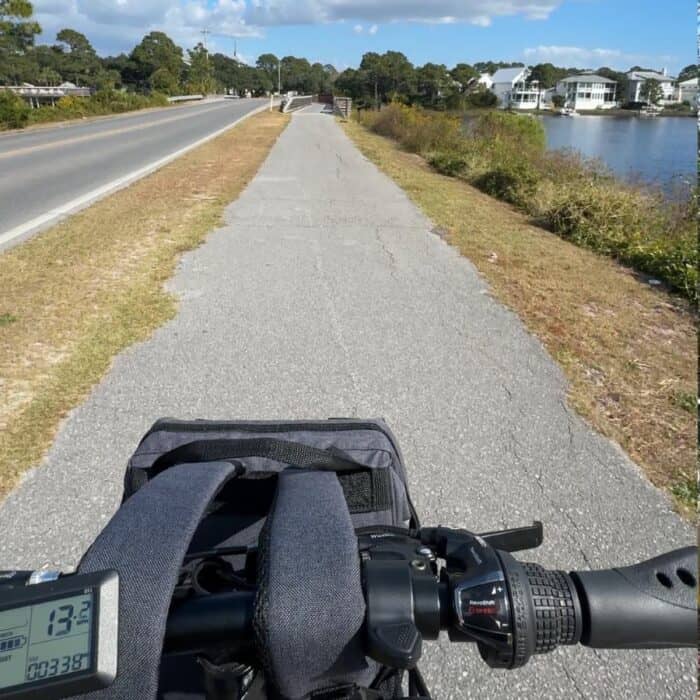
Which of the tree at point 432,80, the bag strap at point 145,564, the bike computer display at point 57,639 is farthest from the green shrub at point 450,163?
the tree at point 432,80

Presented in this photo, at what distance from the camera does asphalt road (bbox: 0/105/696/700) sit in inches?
95.2

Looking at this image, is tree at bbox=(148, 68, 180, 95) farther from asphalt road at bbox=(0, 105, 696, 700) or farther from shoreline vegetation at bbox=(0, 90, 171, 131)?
asphalt road at bbox=(0, 105, 696, 700)

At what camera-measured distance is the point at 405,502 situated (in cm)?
164

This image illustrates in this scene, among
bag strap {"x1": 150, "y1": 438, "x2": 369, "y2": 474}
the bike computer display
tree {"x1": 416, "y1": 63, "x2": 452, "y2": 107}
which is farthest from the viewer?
tree {"x1": 416, "y1": 63, "x2": 452, "y2": 107}

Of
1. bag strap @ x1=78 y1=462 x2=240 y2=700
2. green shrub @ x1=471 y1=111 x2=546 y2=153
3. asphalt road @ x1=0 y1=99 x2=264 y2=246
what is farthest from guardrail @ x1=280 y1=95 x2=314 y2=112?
bag strap @ x1=78 y1=462 x2=240 y2=700

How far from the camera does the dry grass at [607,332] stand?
11.7 feet

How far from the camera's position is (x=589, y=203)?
9.46 metres

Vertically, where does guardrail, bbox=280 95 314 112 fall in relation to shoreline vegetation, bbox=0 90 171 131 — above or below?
above

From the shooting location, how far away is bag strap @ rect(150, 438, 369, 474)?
4.62 feet

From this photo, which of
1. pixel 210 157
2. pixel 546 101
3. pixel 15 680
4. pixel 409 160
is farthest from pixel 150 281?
pixel 546 101

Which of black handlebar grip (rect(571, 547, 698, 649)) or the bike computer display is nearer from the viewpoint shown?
the bike computer display

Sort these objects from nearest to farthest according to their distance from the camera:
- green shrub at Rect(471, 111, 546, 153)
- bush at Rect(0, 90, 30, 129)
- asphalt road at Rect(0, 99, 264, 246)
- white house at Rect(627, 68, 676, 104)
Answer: white house at Rect(627, 68, 676, 104)
asphalt road at Rect(0, 99, 264, 246)
green shrub at Rect(471, 111, 546, 153)
bush at Rect(0, 90, 30, 129)

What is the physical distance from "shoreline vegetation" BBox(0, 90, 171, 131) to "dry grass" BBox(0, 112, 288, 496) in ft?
79.5

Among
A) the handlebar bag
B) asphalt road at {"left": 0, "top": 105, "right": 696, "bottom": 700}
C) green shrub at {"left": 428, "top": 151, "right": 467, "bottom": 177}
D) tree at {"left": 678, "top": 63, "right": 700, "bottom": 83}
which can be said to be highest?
tree at {"left": 678, "top": 63, "right": 700, "bottom": 83}
